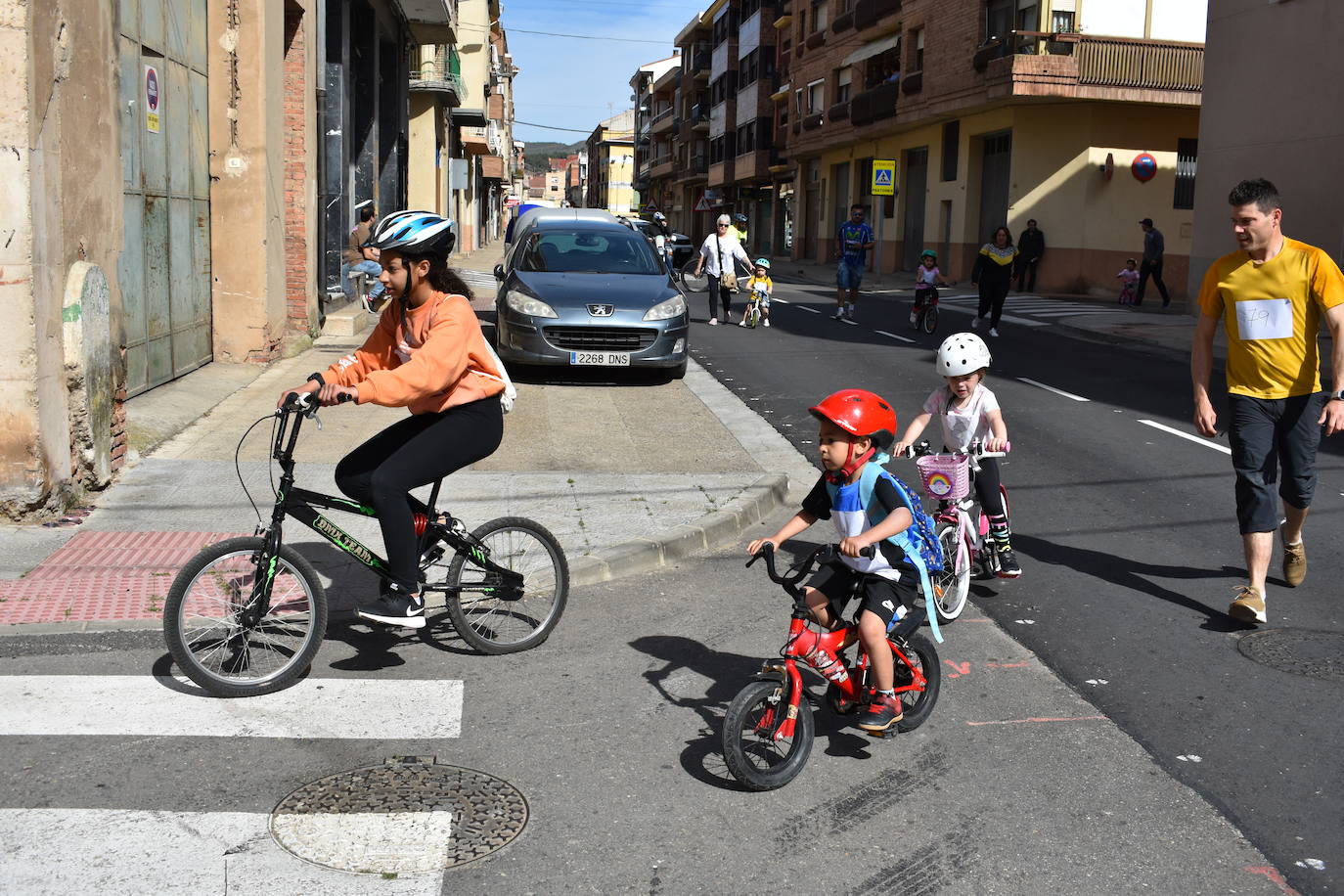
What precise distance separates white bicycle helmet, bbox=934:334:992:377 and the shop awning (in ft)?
123

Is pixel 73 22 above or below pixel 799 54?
below

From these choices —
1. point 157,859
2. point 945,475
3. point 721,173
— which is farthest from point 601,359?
point 721,173

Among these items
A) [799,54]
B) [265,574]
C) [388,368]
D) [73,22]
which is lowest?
[265,574]

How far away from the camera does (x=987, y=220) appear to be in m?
35.4

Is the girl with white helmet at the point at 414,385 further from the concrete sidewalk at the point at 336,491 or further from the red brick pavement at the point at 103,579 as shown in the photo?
the red brick pavement at the point at 103,579

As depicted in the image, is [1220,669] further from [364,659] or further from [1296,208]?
[1296,208]

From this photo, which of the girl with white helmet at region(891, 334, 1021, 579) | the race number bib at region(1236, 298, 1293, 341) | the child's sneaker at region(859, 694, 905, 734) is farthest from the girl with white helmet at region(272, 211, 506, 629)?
the race number bib at region(1236, 298, 1293, 341)

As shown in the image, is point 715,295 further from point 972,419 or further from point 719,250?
point 972,419

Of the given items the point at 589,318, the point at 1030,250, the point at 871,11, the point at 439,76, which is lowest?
the point at 589,318

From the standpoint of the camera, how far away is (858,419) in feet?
13.2

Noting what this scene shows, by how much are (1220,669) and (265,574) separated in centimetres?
370

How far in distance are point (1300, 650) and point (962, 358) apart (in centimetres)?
186

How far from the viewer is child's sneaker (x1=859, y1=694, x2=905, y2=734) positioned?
4.21 m

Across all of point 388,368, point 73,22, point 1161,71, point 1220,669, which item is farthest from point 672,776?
point 1161,71
